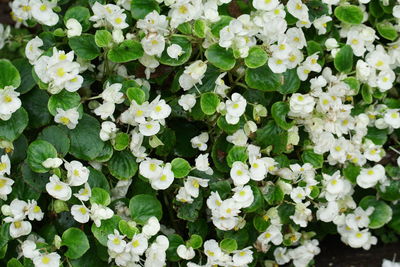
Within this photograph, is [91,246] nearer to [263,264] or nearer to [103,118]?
[103,118]

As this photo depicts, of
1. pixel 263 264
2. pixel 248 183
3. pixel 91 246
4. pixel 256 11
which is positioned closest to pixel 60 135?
pixel 91 246

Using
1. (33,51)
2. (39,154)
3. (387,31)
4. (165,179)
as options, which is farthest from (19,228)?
(387,31)

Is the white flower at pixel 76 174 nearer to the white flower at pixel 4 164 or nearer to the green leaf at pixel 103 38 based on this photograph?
the white flower at pixel 4 164

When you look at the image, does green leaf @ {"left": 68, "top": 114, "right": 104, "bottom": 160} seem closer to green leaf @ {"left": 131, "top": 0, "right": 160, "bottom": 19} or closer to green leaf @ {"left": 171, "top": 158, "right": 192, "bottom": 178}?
green leaf @ {"left": 171, "top": 158, "right": 192, "bottom": 178}

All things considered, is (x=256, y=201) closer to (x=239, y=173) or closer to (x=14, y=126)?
(x=239, y=173)

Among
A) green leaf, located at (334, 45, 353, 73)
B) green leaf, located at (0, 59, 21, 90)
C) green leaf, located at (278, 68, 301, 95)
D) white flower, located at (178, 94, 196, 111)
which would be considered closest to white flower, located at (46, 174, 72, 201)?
green leaf, located at (0, 59, 21, 90)

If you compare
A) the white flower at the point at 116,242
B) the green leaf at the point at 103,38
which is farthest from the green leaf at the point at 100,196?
the green leaf at the point at 103,38
